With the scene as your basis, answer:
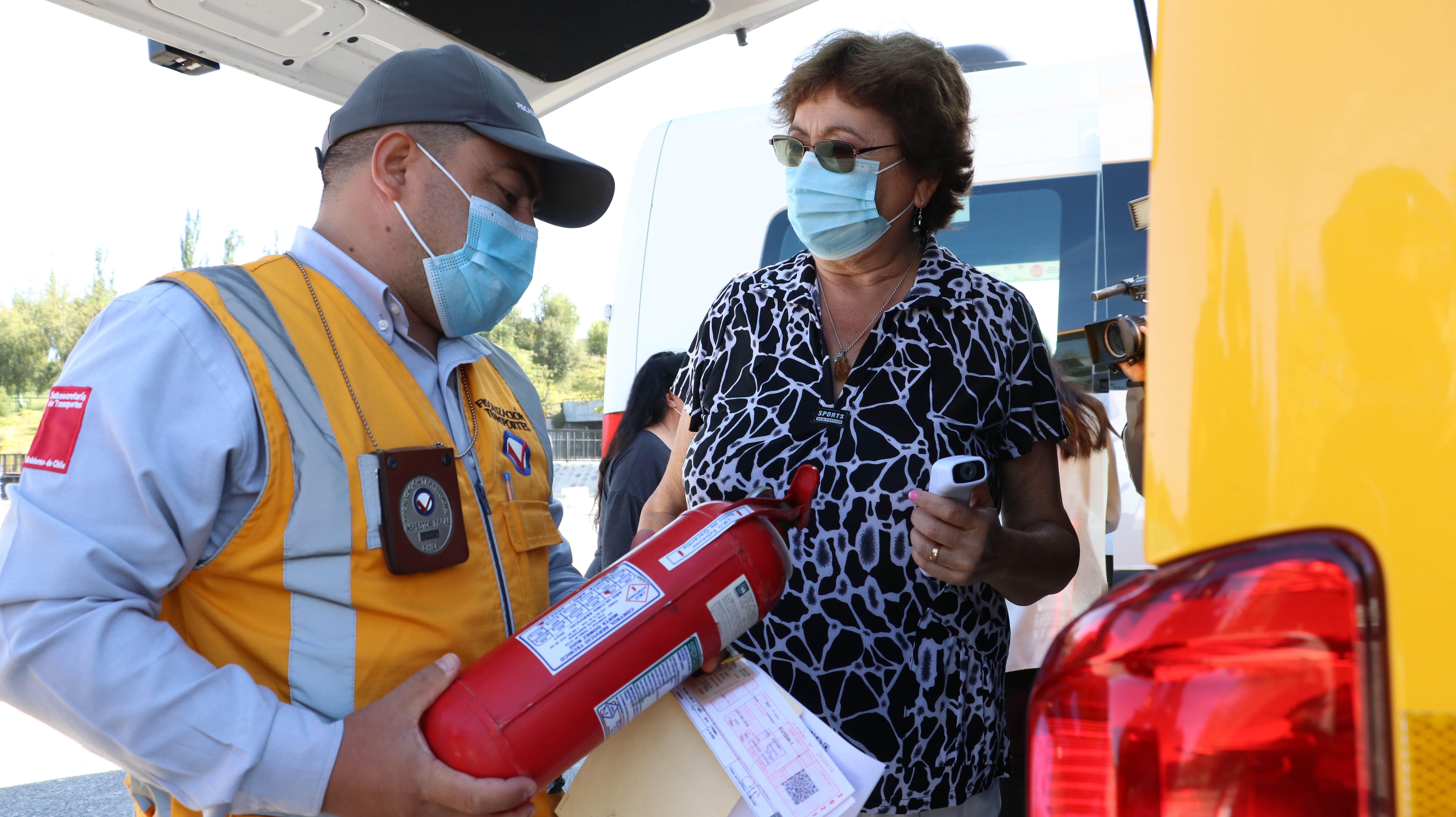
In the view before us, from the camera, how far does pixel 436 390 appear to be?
1.54 metres

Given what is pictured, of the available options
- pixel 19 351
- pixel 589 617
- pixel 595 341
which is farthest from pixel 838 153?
pixel 595 341

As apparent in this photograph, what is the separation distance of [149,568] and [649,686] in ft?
2.01

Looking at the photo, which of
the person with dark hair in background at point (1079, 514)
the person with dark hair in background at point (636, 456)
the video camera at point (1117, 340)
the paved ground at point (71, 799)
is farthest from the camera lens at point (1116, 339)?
the paved ground at point (71, 799)

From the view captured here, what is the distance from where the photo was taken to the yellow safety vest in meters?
1.21

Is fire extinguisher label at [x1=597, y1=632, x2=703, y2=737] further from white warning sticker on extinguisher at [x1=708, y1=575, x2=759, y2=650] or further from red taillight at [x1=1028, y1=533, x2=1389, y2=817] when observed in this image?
red taillight at [x1=1028, y1=533, x2=1389, y2=817]

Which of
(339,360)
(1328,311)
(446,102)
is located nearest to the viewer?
(1328,311)

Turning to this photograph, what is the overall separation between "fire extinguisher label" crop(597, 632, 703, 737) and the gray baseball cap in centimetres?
89

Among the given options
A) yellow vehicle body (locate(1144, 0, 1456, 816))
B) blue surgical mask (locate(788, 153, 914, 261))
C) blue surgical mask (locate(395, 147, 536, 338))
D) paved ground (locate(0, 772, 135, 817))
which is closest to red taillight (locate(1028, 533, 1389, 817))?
yellow vehicle body (locate(1144, 0, 1456, 816))

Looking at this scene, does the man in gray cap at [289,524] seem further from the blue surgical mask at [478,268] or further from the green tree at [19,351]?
the green tree at [19,351]

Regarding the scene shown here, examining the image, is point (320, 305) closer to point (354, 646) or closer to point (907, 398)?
point (354, 646)

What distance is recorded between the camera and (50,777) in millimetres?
4715

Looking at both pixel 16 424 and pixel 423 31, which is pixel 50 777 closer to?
pixel 423 31

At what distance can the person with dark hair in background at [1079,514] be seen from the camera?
10.0ft

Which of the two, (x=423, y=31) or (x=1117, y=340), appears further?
(x=1117, y=340)
